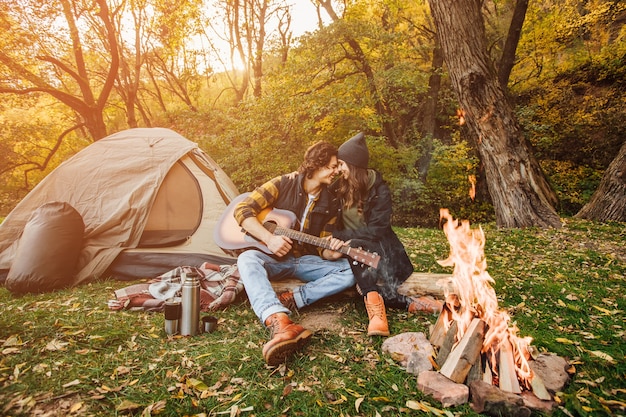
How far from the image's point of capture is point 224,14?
53.0 feet

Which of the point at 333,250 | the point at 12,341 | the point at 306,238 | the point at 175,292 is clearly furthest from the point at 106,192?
the point at 333,250

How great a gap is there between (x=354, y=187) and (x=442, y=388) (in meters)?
1.80

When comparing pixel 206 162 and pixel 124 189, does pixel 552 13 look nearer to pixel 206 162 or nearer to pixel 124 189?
pixel 206 162

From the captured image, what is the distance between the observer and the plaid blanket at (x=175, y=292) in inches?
135

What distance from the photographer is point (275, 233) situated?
340 cm

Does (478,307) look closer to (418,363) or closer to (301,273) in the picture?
(418,363)

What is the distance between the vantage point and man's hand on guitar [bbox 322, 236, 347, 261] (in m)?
2.98

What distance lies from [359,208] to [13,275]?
361 centimetres

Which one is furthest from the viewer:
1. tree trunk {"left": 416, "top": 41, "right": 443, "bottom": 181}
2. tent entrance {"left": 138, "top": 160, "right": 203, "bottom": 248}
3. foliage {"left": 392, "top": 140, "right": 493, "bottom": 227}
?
tree trunk {"left": 416, "top": 41, "right": 443, "bottom": 181}

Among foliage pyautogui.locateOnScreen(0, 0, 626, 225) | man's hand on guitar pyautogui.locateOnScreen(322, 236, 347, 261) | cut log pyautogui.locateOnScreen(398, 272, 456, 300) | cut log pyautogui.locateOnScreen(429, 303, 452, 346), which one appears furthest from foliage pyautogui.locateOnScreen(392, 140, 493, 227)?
cut log pyautogui.locateOnScreen(429, 303, 452, 346)

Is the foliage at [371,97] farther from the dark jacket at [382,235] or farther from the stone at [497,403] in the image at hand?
the stone at [497,403]

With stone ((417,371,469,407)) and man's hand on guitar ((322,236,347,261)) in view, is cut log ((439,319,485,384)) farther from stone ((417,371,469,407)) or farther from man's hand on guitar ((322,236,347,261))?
man's hand on guitar ((322,236,347,261))

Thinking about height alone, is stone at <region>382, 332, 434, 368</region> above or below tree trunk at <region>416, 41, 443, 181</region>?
below

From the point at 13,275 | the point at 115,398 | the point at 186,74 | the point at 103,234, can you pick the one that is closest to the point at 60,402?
the point at 115,398
